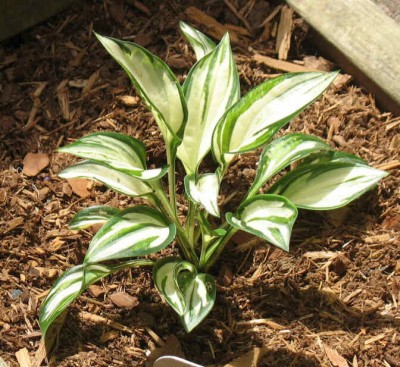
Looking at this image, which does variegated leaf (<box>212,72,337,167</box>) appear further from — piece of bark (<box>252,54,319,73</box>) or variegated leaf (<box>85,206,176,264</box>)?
piece of bark (<box>252,54,319,73</box>)

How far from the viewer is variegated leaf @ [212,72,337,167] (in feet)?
5.31

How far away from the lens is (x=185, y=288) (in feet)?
5.62

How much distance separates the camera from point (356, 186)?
5.65 ft

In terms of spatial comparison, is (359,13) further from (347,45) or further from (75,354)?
(75,354)

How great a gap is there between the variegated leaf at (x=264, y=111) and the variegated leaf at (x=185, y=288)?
0.94 ft

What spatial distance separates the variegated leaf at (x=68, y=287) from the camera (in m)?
1.71

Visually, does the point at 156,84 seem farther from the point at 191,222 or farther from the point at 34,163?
the point at 34,163

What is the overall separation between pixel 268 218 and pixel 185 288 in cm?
29

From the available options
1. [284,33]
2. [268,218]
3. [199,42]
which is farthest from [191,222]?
[284,33]

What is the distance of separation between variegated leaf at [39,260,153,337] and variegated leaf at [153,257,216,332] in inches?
4.0

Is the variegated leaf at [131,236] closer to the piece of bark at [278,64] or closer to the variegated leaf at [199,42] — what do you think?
the variegated leaf at [199,42]

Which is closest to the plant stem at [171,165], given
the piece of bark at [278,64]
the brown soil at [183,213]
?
the brown soil at [183,213]

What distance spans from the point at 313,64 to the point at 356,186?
62 centimetres

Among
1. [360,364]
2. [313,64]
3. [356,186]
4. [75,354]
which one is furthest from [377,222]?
[75,354]
